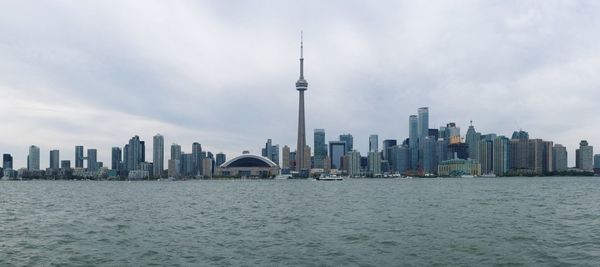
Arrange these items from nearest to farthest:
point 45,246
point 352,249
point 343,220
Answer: point 352,249
point 45,246
point 343,220

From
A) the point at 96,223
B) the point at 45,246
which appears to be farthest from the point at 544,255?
the point at 96,223

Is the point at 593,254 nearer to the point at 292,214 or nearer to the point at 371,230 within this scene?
the point at 371,230

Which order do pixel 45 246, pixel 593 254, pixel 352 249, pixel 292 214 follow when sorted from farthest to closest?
pixel 292 214 < pixel 45 246 < pixel 352 249 < pixel 593 254

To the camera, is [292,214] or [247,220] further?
[292,214]

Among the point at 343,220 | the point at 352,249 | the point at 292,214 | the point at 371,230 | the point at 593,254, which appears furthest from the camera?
the point at 292,214

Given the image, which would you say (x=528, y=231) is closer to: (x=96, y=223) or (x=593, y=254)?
(x=593, y=254)

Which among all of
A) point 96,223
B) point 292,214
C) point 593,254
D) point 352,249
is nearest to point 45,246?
point 96,223

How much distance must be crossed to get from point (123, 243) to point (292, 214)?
92.1 ft

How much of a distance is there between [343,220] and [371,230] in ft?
30.5

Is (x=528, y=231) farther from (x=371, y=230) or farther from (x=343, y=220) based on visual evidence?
(x=343, y=220)

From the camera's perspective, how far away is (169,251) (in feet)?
123

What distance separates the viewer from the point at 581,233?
45.2 metres

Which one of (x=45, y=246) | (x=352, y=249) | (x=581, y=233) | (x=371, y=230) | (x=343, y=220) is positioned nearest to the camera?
(x=352, y=249)

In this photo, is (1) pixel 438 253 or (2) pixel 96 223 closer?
(1) pixel 438 253
